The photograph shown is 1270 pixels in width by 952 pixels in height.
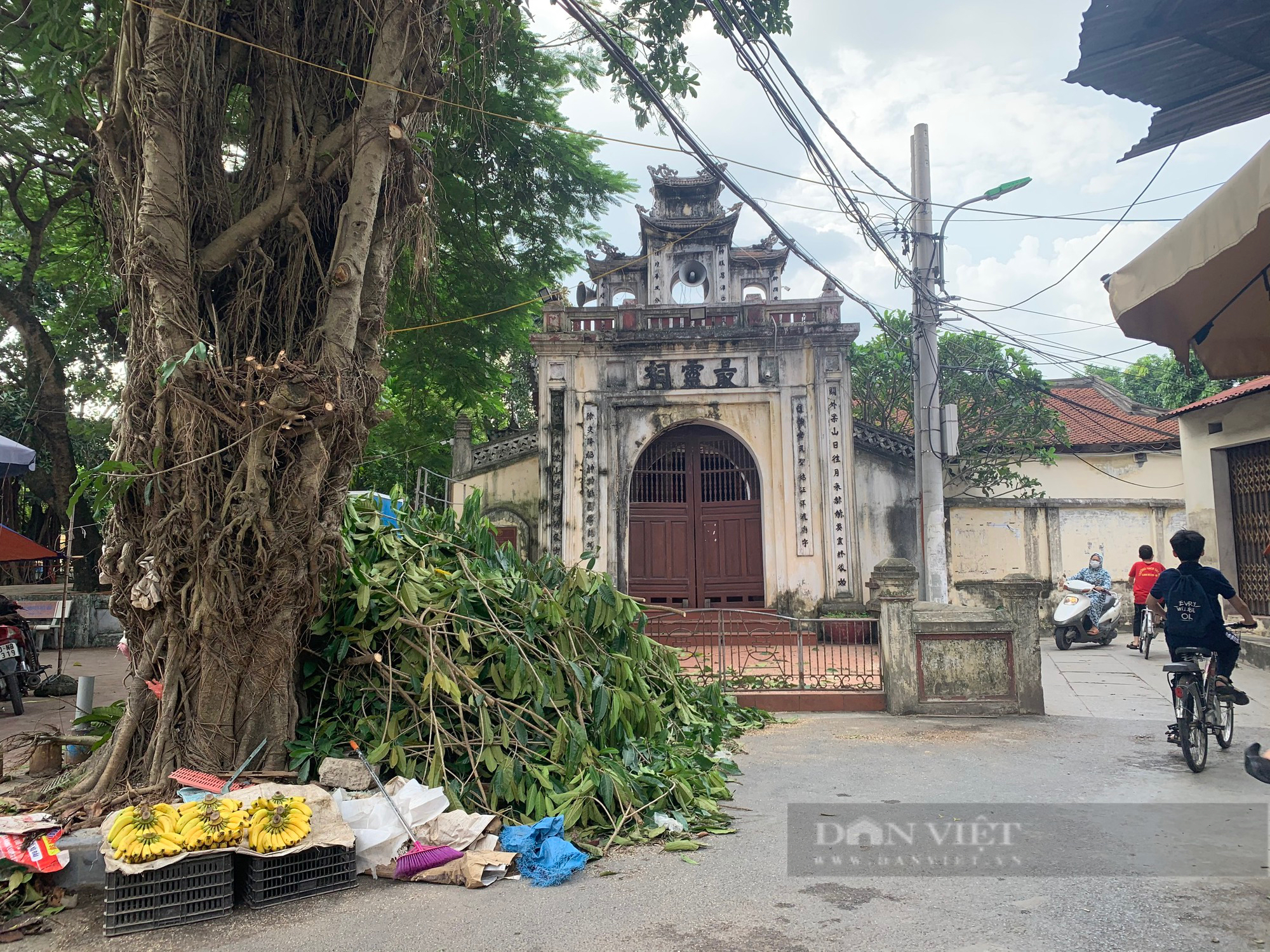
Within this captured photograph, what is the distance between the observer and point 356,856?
13.8 ft

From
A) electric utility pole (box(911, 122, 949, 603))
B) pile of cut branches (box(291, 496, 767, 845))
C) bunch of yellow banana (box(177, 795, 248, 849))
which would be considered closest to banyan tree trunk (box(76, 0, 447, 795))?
pile of cut branches (box(291, 496, 767, 845))

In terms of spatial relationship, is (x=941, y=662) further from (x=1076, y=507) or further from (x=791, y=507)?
(x=1076, y=507)

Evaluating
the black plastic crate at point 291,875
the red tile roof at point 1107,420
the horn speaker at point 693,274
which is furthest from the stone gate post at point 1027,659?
the horn speaker at point 693,274

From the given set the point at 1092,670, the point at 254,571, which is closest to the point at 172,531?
the point at 254,571

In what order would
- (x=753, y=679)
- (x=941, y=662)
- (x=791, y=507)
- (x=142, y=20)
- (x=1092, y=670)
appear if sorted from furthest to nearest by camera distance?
(x=791, y=507), (x=1092, y=670), (x=753, y=679), (x=941, y=662), (x=142, y=20)

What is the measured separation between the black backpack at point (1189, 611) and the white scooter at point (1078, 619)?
7.66 m

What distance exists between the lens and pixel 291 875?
3.90 m

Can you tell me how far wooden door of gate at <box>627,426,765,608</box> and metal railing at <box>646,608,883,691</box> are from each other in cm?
233

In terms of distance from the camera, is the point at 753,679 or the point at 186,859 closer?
the point at 186,859

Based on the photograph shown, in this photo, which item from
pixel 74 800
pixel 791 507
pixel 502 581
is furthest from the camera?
pixel 791 507

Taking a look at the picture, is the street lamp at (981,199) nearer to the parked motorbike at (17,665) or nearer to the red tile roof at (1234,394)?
the red tile roof at (1234,394)

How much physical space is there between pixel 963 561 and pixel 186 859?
15.3 m

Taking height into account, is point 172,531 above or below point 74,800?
above

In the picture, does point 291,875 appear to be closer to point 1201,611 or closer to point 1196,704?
point 1196,704
